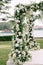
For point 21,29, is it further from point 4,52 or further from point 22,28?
point 4,52

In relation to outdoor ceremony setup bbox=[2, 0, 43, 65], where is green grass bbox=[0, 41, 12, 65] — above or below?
below

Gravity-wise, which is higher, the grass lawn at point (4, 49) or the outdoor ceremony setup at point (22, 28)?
the outdoor ceremony setup at point (22, 28)

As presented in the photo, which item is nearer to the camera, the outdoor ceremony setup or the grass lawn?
the outdoor ceremony setup

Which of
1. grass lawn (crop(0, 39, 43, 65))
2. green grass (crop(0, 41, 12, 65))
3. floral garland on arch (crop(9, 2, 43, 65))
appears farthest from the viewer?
grass lawn (crop(0, 39, 43, 65))

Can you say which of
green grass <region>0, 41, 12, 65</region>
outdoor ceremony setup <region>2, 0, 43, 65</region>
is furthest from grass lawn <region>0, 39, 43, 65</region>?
outdoor ceremony setup <region>2, 0, 43, 65</region>

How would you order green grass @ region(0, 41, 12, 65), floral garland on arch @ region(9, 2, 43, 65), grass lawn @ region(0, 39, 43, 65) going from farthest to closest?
grass lawn @ region(0, 39, 43, 65) < green grass @ region(0, 41, 12, 65) < floral garland on arch @ region(9, 2, 43, 65)

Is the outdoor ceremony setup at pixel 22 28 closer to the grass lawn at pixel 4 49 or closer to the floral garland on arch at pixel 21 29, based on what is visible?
the floral garland on arch at pixel 21 29

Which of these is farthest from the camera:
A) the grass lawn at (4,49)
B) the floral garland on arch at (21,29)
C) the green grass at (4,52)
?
the grass lawn at (4,49)

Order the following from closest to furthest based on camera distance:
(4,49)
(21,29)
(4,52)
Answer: (21,29)
(4,52)
(4,49)

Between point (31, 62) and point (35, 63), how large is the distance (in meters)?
0.10

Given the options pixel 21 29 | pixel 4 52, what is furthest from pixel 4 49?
pixel 21 29

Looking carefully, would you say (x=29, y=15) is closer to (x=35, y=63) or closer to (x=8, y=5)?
(x=35, y=63)

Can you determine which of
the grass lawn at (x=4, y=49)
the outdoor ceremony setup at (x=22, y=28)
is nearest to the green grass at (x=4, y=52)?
the grass lawn at (x=4, y=49)

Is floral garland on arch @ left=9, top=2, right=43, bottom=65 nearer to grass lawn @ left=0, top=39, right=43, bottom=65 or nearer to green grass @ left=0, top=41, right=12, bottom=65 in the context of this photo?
green grass @ left=0, top=41, right=12, bottom=65
